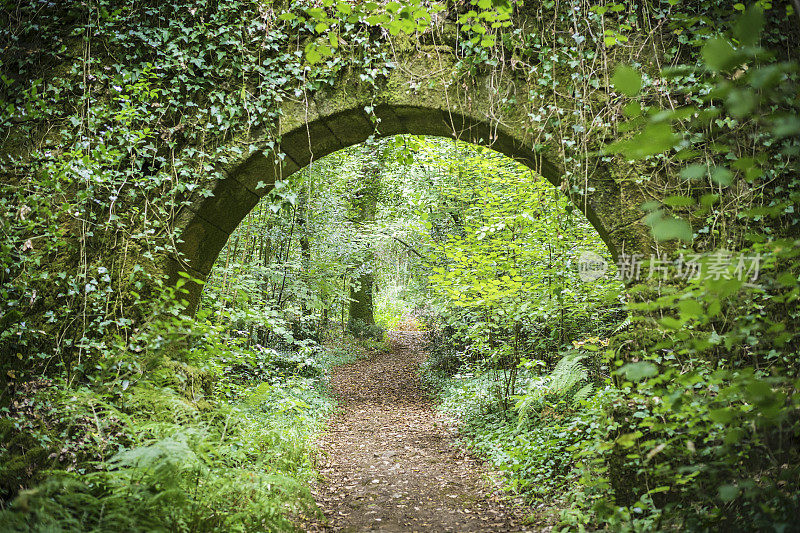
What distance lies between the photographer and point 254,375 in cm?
823

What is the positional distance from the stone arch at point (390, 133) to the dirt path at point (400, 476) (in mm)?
2502

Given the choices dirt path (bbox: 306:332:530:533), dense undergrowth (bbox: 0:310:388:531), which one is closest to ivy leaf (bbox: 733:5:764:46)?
dense undergrowth (bbox: 0:310:388:531)

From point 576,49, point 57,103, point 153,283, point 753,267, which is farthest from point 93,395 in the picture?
point 576,49

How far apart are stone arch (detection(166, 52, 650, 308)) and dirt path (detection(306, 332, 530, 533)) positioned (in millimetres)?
2502

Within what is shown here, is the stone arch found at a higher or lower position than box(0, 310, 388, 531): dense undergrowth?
higher

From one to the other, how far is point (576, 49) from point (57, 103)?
15.0ft

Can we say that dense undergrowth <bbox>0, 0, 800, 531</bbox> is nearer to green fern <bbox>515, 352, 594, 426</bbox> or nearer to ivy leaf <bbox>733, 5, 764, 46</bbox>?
green fern <bbox>515, 352, 594, 426</bbox>

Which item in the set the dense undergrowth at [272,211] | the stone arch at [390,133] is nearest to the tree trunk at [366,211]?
the stone arch at [390,133]

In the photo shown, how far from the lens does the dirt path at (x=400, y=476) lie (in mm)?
4145

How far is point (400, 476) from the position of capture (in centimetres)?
532

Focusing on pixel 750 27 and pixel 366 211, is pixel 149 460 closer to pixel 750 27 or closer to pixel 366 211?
pixel 750 27

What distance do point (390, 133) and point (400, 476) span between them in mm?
3807

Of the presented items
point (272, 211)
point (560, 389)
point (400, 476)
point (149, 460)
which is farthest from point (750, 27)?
point (400, 476)

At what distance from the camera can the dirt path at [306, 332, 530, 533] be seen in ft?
13.6
